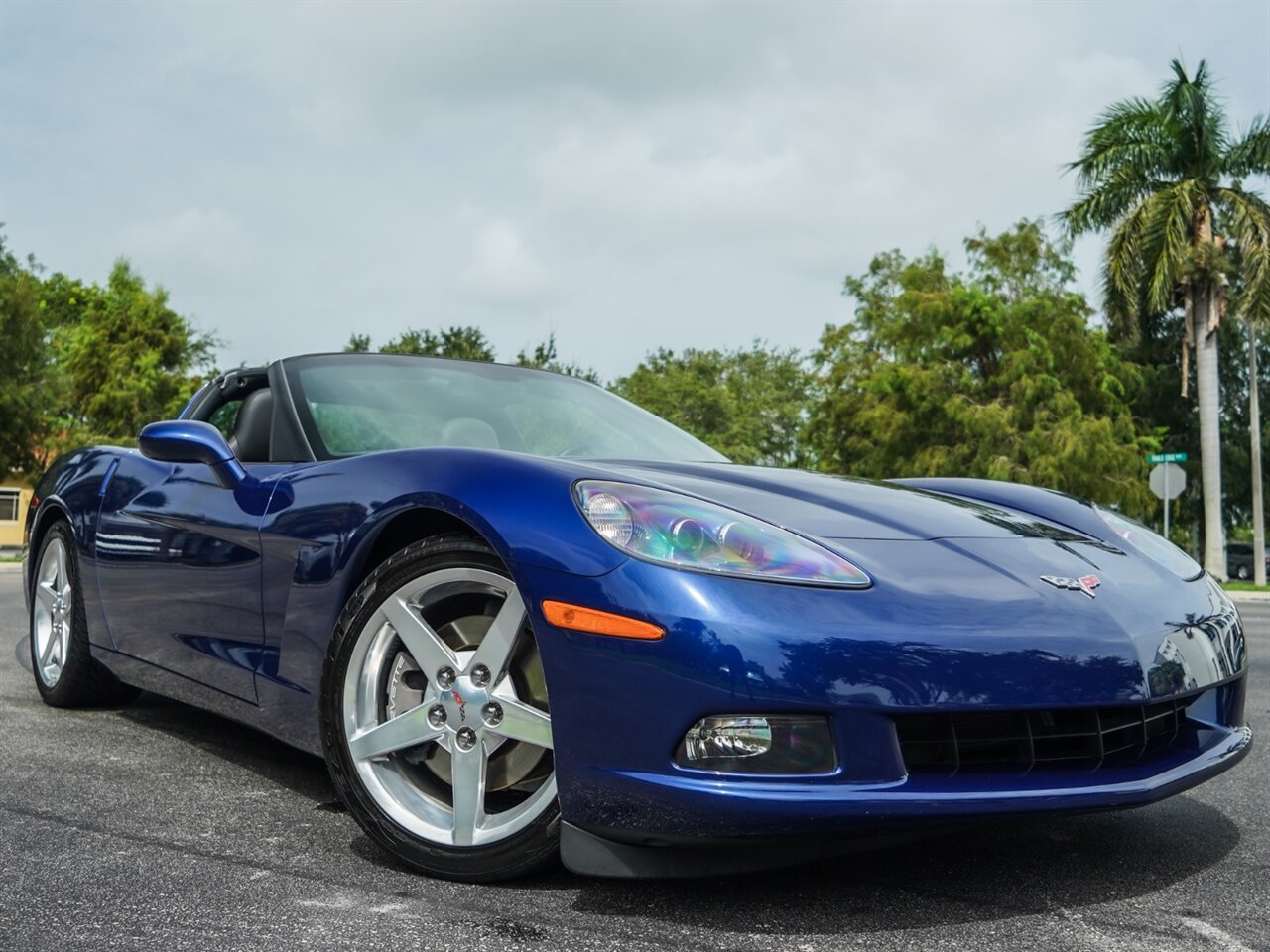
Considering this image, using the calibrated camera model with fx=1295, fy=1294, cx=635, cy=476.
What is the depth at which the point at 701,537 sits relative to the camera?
2.44m

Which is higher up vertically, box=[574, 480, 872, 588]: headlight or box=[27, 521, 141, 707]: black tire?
box=[574, 480, 872, 588]: headlight

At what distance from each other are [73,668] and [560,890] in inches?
107

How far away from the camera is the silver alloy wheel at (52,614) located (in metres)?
4.61

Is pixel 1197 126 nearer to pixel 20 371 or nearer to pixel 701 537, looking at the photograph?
pixel 701 537

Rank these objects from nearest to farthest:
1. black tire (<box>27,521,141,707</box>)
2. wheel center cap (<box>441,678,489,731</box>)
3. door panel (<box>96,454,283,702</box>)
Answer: wheel center cap (<box>441,678,489,731</box>)
door panel (<box>96,454,283,702</box>)
black tire (<box>27,521,141,707</box>)

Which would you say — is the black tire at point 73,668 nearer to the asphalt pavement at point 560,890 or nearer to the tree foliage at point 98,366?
the asphalt pavement at point 560,890

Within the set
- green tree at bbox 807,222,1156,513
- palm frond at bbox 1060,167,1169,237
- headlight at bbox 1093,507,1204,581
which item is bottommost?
headlight at bbox 1093,507,1204,581

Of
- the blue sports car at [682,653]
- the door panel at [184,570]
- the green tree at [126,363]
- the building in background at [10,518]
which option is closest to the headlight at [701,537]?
the blue sports car at [682,653]

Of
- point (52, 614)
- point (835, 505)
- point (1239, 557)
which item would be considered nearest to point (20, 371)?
point (52, 614)

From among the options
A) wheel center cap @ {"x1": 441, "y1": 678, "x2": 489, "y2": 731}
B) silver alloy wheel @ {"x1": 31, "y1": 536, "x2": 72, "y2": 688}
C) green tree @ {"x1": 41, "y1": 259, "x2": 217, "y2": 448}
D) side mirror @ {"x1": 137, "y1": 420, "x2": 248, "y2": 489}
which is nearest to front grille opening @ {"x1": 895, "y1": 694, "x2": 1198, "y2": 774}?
wheel center cap @ {"x1": 441, "y1": 678, "x2": 489, "y2": 731}

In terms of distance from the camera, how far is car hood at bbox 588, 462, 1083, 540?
2684 millimetres

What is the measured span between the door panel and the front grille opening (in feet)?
5.43

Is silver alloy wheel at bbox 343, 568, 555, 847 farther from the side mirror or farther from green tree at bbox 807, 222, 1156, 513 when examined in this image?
green tree at bbox 807, 222, 1156, 513

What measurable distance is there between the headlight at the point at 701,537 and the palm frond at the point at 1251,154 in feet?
84.0
